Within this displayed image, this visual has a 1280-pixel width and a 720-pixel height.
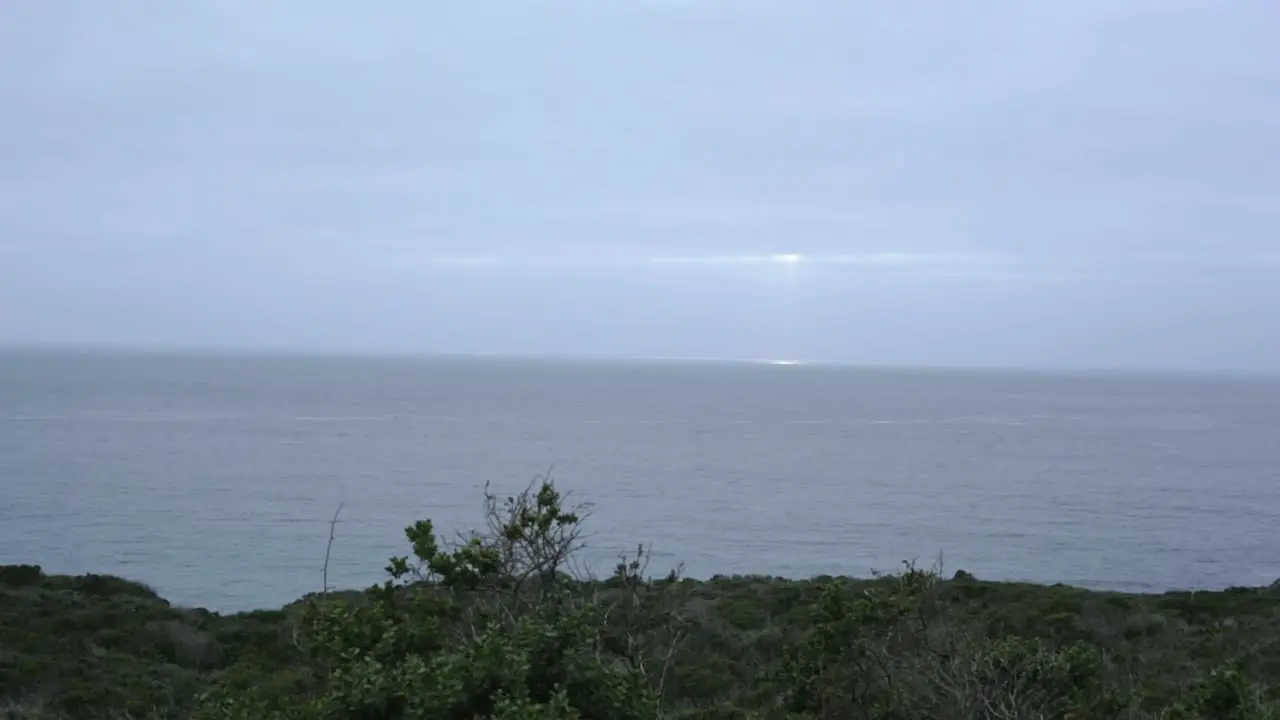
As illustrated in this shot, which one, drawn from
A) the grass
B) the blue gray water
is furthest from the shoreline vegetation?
the blue gray water

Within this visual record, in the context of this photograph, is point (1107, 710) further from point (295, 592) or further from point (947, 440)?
point (947, 440)

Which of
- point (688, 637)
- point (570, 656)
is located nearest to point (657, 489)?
point (688, 637)

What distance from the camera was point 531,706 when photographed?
5.65m

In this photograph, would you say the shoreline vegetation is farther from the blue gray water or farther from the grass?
the blue gray water

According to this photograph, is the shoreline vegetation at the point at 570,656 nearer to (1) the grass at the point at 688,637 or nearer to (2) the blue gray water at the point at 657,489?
(1) the grass at the point at 688,637

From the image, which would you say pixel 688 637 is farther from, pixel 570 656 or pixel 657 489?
pixel 657 489

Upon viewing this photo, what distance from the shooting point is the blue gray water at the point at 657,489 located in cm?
4400

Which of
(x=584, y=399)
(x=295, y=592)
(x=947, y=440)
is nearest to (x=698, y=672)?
(x=295, y=592)

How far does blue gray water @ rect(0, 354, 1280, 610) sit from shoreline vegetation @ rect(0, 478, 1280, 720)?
18584mm

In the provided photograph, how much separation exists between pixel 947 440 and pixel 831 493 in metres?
39.6

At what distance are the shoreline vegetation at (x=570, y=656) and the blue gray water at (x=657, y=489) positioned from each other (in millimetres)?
18584

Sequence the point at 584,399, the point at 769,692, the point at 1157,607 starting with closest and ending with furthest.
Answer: the point at 769,692
the point at 1157,607
the point at 584,399

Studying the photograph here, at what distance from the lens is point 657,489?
213 feet

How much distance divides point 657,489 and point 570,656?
5860 centimetres
